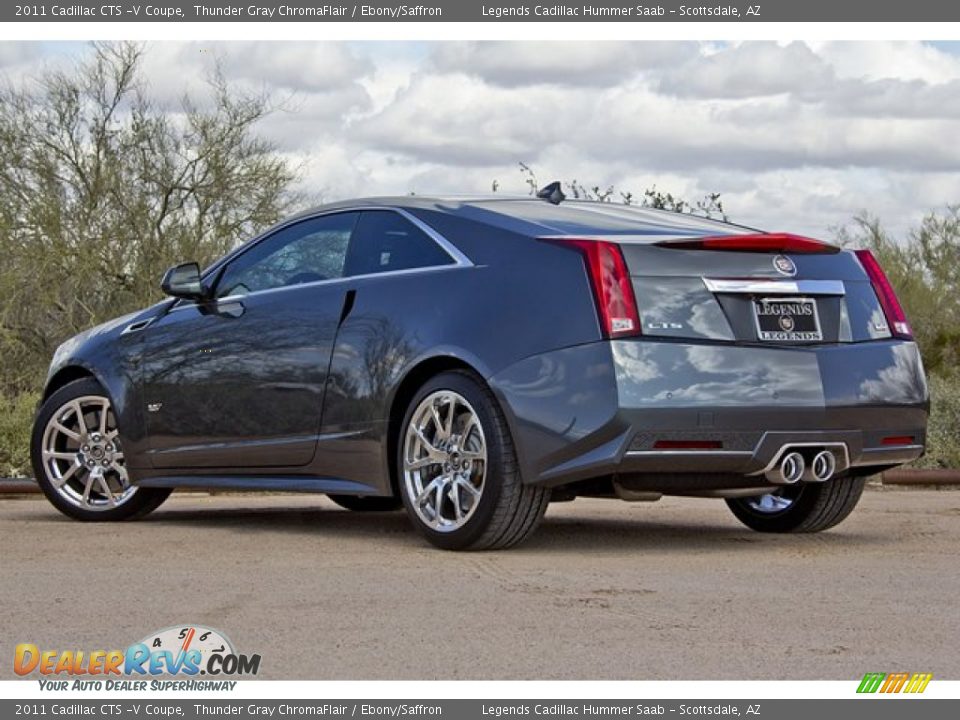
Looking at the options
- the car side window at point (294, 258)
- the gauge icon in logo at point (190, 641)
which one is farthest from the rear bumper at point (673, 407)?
the gauge icon in logo at point (190, 641)

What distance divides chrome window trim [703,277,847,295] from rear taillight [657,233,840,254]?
0.16 metres

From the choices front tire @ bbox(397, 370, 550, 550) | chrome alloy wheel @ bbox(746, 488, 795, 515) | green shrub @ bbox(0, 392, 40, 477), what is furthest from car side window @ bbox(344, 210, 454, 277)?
green shrub @ bbox(0, 392, 40, 477)

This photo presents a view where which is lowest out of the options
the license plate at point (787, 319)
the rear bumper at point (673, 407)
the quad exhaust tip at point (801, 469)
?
the quad exhaust tip at point (801, 469)

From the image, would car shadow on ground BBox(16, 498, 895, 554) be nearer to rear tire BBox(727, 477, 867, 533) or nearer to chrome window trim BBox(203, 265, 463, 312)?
rear tire BBox(727, 477, 867, 533)

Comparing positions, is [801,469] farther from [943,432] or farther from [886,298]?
[943,432]

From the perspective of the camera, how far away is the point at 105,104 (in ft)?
115

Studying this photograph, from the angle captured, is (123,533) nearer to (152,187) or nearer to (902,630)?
(902,630)

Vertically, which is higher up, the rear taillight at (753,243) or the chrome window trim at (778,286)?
the rear taillight at (753,243)

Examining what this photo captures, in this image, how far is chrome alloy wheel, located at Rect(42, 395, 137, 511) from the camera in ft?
33.5

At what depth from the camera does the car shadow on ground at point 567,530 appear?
8.80 m

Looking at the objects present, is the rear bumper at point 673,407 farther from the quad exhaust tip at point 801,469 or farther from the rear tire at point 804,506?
the rear tire at point 804,506

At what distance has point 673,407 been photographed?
302 inches

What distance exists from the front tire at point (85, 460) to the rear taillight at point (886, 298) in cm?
413

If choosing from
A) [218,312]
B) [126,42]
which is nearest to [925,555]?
[218,312]
